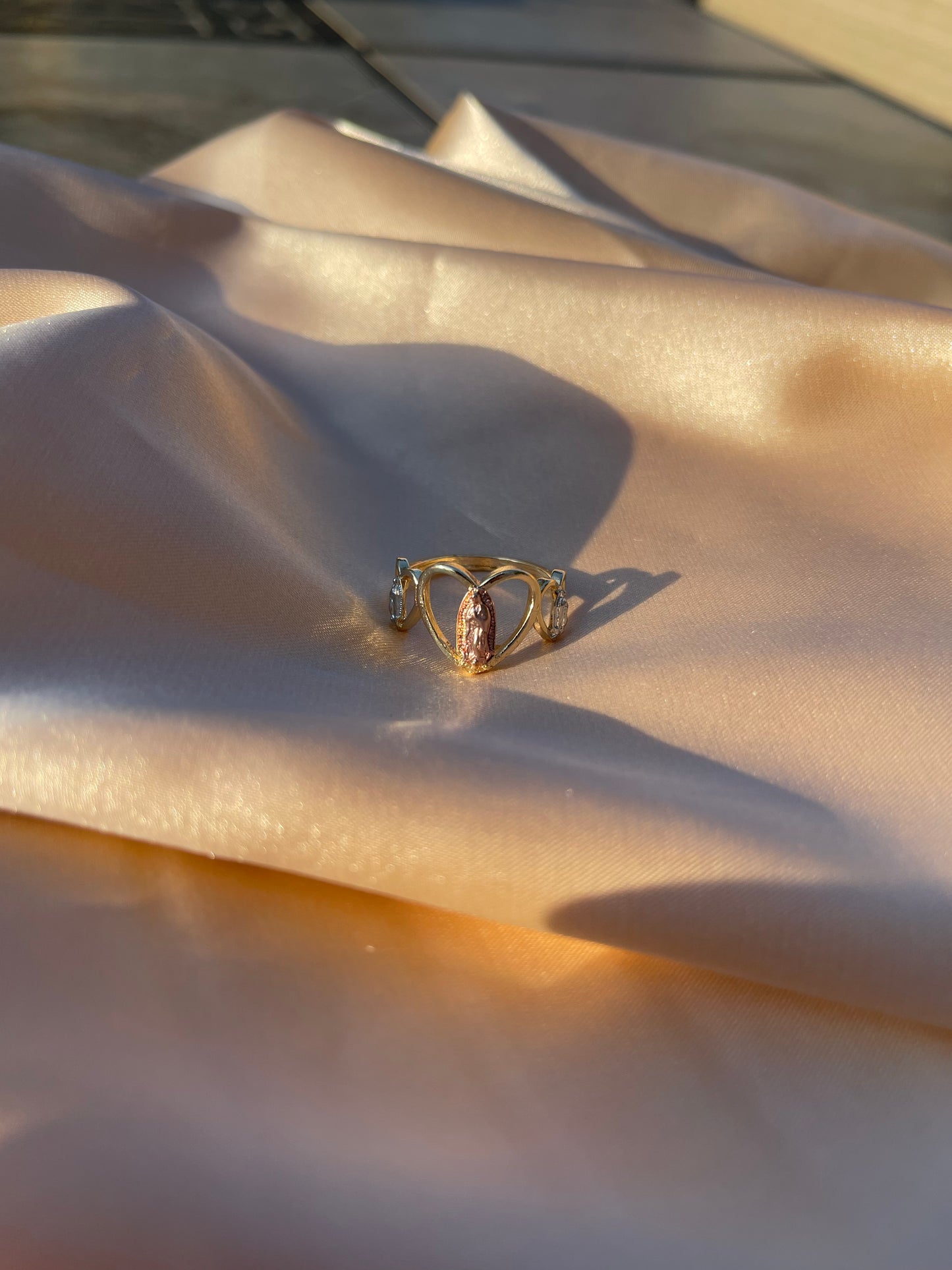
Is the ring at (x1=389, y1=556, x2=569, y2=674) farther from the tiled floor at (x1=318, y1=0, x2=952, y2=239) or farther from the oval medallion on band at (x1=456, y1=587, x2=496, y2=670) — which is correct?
the tiled floor at (x1=318, y1=0, x2=952, y2=239)

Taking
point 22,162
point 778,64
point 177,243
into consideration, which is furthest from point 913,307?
point 778,64

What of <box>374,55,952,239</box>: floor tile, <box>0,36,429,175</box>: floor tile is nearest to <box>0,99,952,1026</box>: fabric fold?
<box>0,36,429,175</box>: floor tile

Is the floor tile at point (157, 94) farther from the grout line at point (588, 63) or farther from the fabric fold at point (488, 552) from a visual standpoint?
the fabric fold at point (488, 552)

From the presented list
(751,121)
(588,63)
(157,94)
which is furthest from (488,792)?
(588,63)

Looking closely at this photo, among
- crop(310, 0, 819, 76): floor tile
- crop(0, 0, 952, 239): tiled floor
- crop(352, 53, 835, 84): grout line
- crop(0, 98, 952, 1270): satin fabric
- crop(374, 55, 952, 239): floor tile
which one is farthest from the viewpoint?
crop(310, 0, 819, 76): floor tile

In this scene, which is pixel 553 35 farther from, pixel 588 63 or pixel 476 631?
pixel 476 631

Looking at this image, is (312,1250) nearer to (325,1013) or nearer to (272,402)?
(325,1013)
